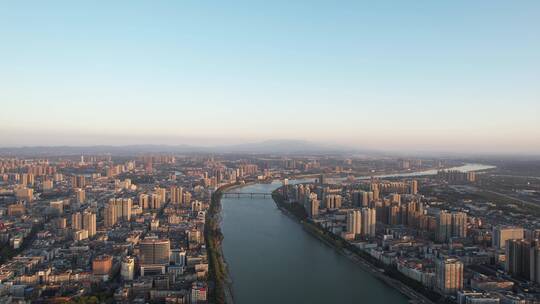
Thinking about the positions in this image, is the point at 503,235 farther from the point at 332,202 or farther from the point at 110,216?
the point at 110,216

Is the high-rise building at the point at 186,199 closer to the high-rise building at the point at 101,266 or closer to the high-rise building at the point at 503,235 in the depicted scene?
the high-rise building at the point at 101,266

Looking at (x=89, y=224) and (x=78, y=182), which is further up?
(x=78, y=182)

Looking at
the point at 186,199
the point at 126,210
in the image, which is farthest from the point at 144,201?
the point at 126,210

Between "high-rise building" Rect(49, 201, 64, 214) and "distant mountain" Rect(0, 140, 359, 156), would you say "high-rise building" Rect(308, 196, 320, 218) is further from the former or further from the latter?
"distant mountain" Rect(0, 140, 359, 156)

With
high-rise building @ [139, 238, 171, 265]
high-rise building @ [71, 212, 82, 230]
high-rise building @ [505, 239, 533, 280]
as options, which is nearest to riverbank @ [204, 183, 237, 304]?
high-rise building @ [139, 238, 171, 265]

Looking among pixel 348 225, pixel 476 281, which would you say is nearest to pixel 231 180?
pixel 348 225
